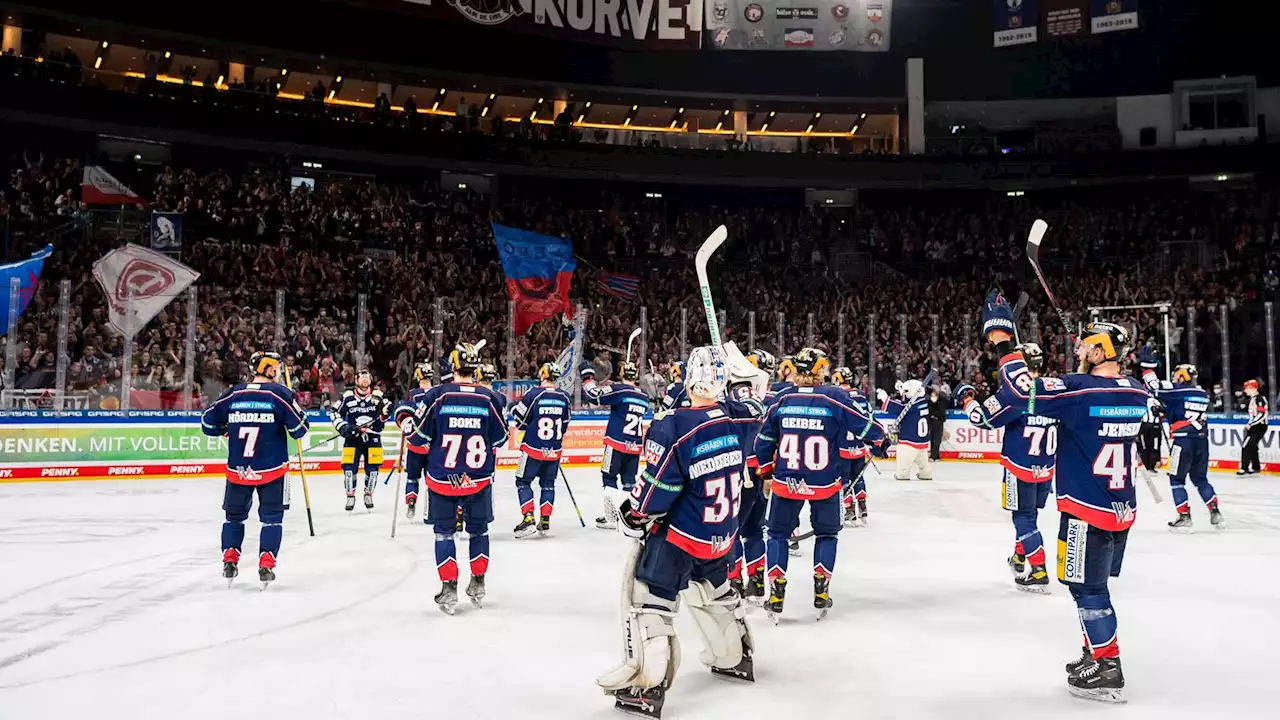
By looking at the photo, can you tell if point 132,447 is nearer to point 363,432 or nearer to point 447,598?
point 363,432

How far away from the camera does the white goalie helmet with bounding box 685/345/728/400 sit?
5266 millimetres

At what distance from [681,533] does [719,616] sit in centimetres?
63

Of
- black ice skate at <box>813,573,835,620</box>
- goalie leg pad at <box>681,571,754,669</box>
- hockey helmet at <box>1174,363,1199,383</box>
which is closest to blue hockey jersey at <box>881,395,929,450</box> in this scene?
hockey helmet at <box>1174,363,1199,383</box>

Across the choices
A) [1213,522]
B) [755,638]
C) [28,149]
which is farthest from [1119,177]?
[28,149]

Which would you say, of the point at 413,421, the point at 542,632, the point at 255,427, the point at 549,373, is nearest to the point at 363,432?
the point at 549,373

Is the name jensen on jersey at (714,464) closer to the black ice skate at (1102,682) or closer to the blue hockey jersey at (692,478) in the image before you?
the blue hockey jersey at (692,478)

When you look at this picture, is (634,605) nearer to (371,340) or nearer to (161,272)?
Result: (161,272)

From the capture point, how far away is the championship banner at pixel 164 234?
835 inches

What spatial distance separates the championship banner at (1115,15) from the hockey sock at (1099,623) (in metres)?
32.9

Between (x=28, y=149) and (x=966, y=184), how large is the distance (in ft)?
94.2

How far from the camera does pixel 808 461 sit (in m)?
7.40

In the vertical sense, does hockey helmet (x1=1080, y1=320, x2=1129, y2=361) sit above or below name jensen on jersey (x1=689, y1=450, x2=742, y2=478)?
above

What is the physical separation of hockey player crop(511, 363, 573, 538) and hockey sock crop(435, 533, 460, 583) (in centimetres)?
392

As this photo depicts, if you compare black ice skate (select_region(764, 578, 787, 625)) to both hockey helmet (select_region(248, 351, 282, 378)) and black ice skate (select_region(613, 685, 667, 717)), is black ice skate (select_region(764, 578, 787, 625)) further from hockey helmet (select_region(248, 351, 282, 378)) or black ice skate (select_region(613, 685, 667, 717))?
hockey helmet (select_region(248, 351, 282, 378))
